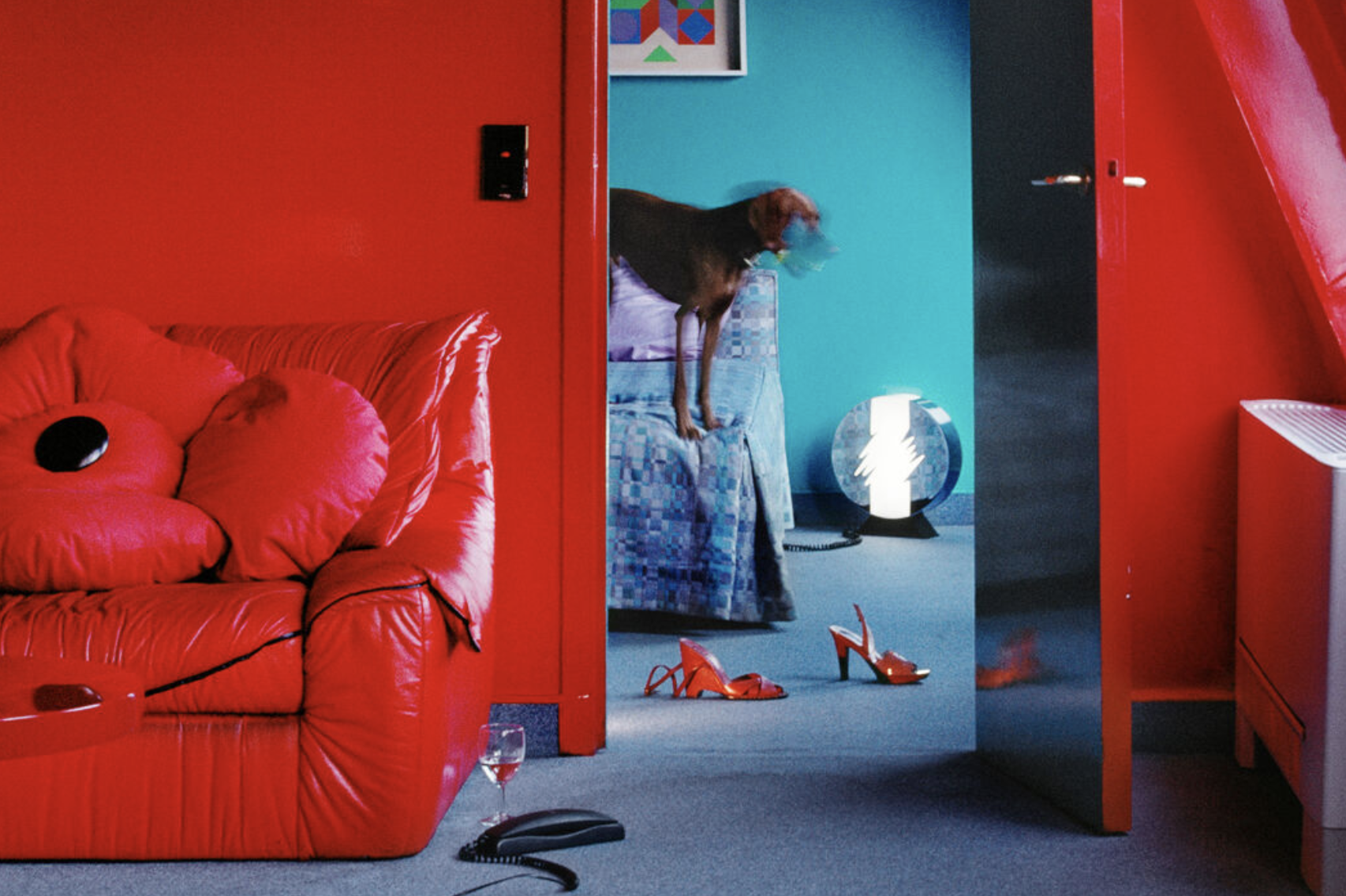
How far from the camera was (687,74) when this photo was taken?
5305 millimetres

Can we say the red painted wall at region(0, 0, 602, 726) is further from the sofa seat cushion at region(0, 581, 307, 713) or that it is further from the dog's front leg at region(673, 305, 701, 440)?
the dog's front leg at region(673, 305, 701, 440)

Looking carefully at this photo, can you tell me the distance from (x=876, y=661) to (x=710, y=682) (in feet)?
1.51

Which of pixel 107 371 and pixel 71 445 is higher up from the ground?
pixel 107 371

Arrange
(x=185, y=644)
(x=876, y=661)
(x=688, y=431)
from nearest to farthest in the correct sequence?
(x=185, y=644) < (x=876, y=661) < (x=688, y=431)

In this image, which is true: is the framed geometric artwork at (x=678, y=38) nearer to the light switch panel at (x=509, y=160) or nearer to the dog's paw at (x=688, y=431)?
the dog's paw at (x=688, y=431)

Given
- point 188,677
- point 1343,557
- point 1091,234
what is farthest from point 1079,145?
point 188,677

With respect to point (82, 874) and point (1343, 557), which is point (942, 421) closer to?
point (1343, 557)

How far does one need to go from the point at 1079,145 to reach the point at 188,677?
161cm

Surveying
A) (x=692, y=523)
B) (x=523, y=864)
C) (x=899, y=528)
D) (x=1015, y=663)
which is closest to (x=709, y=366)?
(x=692, y=523)

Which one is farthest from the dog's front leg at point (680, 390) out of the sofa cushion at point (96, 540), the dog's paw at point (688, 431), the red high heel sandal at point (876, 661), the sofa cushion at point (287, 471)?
the sofa cushion at point (96, 540)

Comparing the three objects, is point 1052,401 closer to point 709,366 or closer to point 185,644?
point 185,644

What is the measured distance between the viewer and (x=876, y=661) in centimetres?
272

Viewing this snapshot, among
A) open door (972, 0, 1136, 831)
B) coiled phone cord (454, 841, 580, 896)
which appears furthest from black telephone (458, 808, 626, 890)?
open door (972, 0, 1136, 831)

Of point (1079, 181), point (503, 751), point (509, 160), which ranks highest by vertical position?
point (509, 160)
